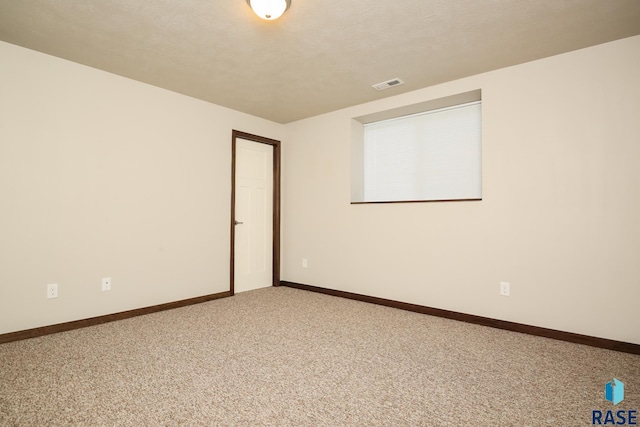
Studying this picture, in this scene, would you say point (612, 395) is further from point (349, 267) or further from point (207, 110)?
point (207, 110)

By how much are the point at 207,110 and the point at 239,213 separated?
4.41ft

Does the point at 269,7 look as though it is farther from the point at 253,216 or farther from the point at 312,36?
the point at 253,216

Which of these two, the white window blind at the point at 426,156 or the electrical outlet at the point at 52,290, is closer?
the electrical outlet at the point at 52,290

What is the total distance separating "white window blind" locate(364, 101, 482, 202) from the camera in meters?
3.42

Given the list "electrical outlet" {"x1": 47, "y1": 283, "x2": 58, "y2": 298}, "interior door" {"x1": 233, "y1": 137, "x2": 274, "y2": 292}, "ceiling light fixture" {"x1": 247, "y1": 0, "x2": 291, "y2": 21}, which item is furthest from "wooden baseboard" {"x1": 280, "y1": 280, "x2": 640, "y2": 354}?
"ceiling light fixture" {"x1": 247, "y1": 0, "x2": 291, "y2": 21}

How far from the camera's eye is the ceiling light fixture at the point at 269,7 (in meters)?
2.02

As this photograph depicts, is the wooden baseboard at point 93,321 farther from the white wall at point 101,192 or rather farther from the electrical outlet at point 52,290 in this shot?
the electrical outlet at point 52,290

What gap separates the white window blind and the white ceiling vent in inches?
23.6

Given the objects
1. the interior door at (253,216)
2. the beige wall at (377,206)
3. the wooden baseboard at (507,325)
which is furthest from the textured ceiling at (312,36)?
the wooden baseboard at (507,325)

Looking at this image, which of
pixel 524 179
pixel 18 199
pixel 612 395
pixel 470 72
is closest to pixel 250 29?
pixel 470 72

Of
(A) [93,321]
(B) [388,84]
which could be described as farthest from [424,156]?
(A) [93,321]

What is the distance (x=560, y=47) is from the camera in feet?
8.55

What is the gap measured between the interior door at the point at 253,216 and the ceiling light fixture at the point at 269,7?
2.35 meters

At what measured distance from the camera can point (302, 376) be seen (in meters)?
1.98
